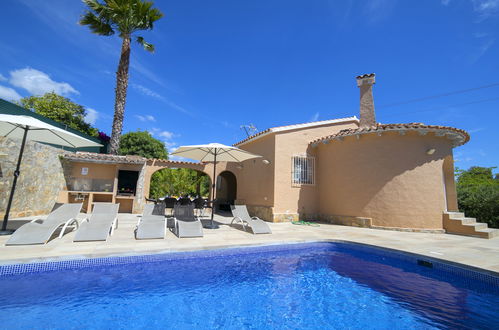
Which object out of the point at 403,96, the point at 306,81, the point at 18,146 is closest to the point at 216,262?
the point at 18,146

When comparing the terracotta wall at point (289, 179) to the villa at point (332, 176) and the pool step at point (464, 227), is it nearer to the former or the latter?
the villa at point (332, 176)

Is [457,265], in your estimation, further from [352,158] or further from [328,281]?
[352,158]

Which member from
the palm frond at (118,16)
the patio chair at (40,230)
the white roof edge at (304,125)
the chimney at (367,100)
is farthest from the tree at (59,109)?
the chimney at (367,100)

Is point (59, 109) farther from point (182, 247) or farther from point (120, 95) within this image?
point (182, 247)

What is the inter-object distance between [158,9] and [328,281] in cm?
2099

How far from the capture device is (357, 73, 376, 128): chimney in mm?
13375

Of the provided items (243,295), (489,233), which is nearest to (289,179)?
(489,233)

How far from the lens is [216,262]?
19.4ft

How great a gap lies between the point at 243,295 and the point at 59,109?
3068cm

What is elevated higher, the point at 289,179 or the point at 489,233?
the point at 289,179

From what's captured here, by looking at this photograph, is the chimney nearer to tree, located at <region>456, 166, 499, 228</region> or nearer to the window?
the window

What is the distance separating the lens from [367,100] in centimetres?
1352

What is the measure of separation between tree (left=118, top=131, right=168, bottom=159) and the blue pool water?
2908cm

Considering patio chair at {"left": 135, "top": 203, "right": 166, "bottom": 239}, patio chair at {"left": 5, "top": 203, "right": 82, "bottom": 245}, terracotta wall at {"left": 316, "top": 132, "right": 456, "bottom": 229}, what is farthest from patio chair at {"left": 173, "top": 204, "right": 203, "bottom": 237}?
terracotta wall at {"left": 316, "top": 132, "right": 456, "bottom": 229}
